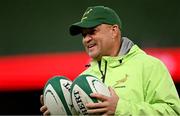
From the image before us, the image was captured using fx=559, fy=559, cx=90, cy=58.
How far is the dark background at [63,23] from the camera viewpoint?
604 cm

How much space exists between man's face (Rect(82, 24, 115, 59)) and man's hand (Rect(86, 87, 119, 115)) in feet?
1.24

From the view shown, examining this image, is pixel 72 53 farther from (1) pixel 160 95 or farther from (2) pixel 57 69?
(1) pixel 160 95

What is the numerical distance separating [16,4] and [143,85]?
13.9 feet

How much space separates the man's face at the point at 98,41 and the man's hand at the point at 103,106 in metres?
0.38

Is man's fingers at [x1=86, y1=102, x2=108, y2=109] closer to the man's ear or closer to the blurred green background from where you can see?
the man's ear

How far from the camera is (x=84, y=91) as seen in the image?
2.32 metres

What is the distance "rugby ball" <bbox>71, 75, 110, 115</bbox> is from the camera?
7.55ft

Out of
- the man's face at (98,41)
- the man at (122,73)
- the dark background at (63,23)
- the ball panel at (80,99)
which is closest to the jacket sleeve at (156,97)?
the man at (122,73)

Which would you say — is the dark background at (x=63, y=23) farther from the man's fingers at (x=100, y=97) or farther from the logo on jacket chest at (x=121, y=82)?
the man's fingers at (x=100, y=97)

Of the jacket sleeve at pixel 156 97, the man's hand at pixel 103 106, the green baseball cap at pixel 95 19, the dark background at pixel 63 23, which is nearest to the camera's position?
the man's hand at pixel 103 106

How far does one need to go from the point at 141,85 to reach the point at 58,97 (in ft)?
1.20

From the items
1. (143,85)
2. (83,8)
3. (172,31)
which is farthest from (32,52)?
(143,85)

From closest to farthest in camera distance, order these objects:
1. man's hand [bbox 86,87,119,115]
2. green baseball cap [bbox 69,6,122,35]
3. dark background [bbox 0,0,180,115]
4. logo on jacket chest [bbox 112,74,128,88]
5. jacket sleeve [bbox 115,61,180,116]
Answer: man's hand [bbox 86,87,119,115] < jacket sleeve [bbox 115,61,180,116] < logo on jacket chest [bbox 112,74,128,88] < green baseball cap [bbox 69,6,122,35] < dark background [bbox 0,0,180,115]

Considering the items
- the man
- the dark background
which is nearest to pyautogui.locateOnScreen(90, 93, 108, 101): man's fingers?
the man
